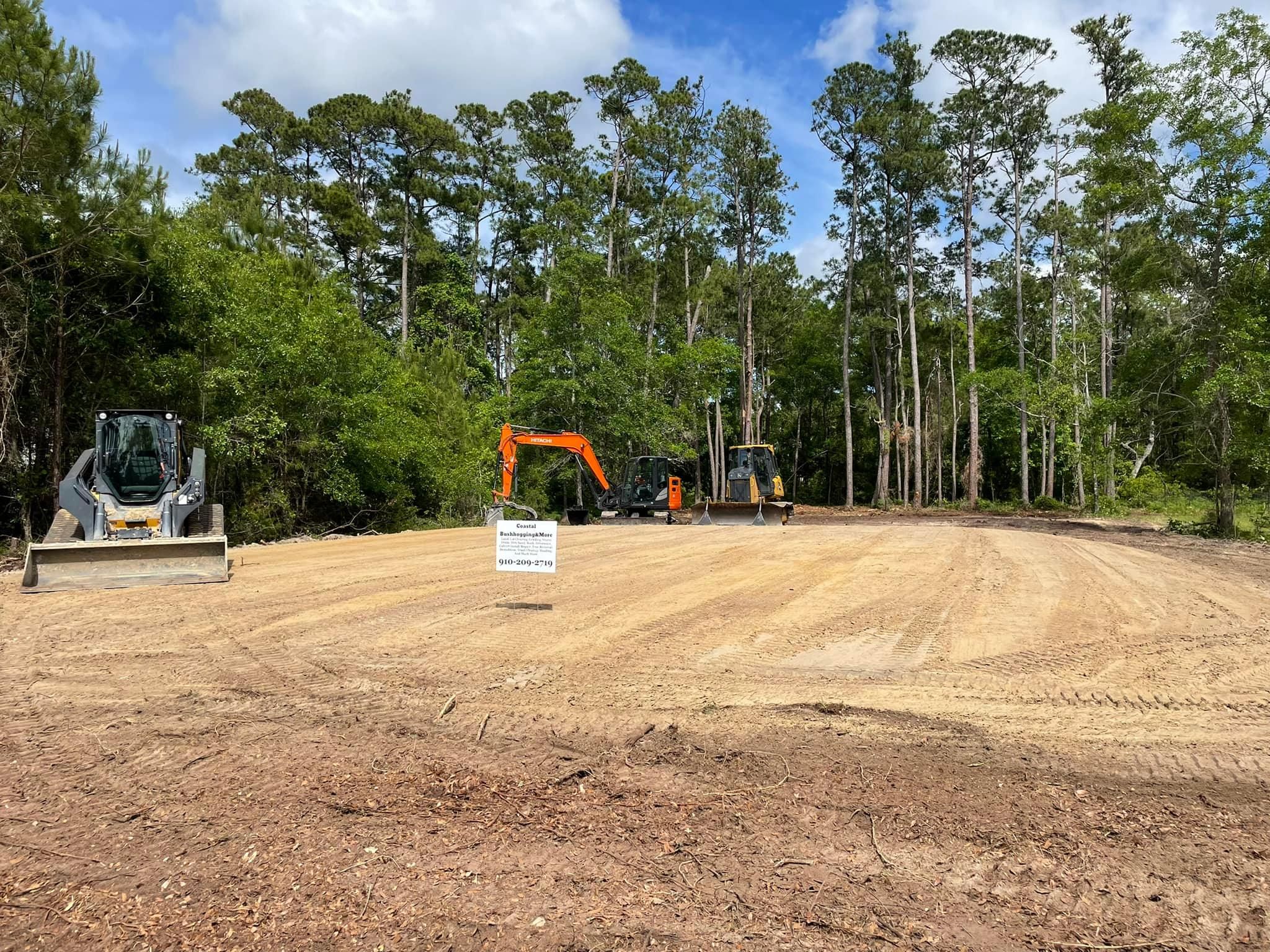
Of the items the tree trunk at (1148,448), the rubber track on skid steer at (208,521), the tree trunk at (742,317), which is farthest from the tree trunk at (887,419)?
the rubber track on skid steer at (208,521)

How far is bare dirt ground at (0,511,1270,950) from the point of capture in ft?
8.81

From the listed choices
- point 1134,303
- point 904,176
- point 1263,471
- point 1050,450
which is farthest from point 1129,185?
point 1050,450

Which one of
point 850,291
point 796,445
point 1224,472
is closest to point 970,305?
point 850,291

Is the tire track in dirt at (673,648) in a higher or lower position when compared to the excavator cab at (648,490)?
lower

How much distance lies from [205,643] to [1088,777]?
696cm

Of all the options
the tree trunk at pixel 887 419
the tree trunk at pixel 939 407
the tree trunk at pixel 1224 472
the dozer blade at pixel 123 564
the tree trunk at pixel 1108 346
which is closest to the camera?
the dozer blade at pixel 123 564

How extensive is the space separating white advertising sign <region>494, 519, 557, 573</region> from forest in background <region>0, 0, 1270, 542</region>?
1152 cm

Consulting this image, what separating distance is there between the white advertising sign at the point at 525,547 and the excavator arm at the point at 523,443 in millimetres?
12353

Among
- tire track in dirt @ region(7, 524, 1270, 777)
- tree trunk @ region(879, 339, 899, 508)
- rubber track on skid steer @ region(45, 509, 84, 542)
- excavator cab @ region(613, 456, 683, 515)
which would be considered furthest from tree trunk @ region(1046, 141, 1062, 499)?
rubber track on skid steer @ region(45, 509, 84, 542)

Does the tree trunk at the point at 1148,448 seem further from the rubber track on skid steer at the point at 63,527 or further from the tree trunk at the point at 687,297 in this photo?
the rubber track on skid steer at the point at 63,527

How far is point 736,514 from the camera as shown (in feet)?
73.6

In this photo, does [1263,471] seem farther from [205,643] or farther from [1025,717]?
[205,643]

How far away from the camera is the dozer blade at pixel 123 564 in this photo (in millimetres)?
9352

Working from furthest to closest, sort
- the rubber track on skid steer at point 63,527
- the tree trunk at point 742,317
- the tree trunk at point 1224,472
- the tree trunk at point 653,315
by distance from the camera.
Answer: the tree trunk at point 742,317 < the tree trunk at point 653,315 < the tree trunk at point 1224,472 < the rubber track on skid steer at point 63,527
